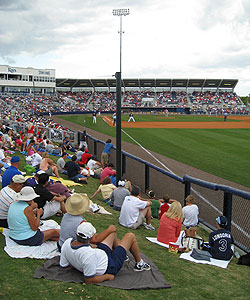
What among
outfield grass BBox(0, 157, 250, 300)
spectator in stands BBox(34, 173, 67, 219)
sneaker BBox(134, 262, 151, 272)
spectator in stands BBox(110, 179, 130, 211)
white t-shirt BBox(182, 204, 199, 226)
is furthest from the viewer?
spectator in stands BBox(110, 179, 130, 211)

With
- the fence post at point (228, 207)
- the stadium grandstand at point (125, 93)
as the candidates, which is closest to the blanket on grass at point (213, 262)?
the fence post at point (228, 207)

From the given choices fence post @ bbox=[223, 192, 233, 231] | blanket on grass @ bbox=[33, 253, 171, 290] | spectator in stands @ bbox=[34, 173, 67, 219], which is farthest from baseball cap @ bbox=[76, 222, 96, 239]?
fence post @ bbox=[223, 192, 233, 231]

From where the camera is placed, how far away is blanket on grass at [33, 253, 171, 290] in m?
4.47

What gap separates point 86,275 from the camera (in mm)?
4355

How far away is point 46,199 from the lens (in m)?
6.79

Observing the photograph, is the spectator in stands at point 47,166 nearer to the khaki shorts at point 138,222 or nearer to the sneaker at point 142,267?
the khaki shorts at point 138,222

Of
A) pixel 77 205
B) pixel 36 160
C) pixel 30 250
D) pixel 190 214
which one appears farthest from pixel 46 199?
pixel 36 160

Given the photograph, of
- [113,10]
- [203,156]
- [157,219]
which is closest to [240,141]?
[203,156]

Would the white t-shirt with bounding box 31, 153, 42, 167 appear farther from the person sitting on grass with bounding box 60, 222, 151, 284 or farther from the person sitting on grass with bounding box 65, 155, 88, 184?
the person sitting on grass with bounding box 60, 222, 151, 284

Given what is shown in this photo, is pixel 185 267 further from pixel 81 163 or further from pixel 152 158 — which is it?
pixel 152 158

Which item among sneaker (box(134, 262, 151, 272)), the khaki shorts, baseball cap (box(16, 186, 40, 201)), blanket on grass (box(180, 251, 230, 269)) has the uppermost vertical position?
baseball cap (box(16, 186, 40, 201))

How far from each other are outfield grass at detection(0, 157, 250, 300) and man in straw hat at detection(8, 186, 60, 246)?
0.36 m

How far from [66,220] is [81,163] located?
1004 centimetres

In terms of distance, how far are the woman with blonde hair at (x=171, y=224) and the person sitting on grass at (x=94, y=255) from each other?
1.81m
